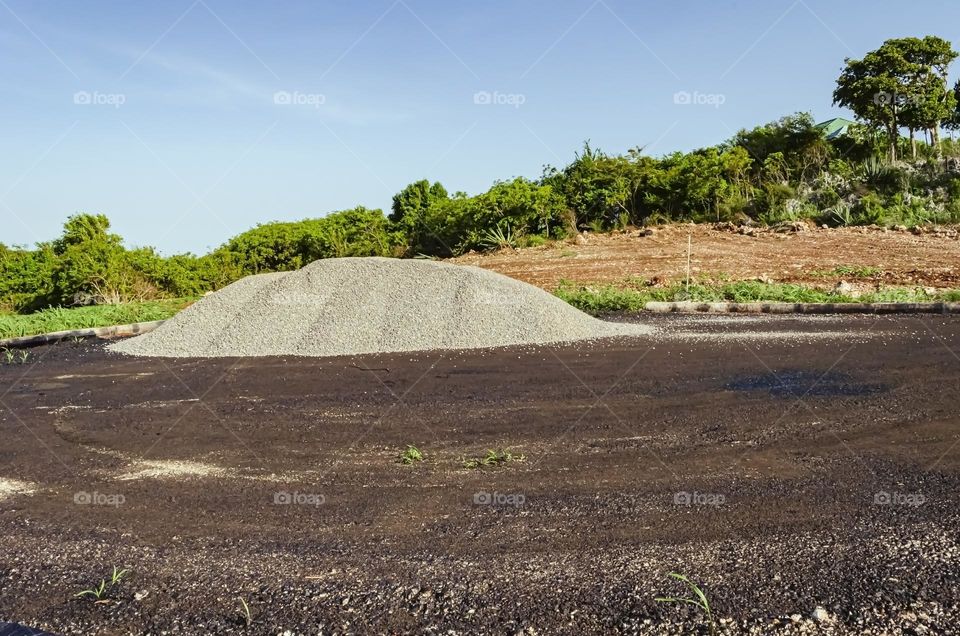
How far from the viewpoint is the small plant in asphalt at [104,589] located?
317 centimetres

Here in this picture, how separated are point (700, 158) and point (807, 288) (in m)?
9.56

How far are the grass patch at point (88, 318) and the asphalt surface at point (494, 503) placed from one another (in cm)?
595

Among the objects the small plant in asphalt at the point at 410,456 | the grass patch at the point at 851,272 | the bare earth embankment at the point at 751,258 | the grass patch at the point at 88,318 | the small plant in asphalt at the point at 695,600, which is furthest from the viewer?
the bare earth embankment at the point at 751,258

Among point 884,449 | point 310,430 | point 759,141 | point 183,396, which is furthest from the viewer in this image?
point 759,141

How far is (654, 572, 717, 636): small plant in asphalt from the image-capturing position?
285 centimetres

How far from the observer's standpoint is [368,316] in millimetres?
10992

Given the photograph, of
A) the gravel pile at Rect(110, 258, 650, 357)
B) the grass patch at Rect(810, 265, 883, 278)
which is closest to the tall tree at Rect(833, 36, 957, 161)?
the grass patch at Rect(810, 265, 883, 278)

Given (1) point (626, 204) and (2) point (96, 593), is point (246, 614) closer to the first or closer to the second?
(2) point (96, 593)

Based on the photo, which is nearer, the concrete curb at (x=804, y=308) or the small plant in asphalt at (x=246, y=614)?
the small plant in asphalt at (x=246, y=614)

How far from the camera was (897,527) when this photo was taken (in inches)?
145

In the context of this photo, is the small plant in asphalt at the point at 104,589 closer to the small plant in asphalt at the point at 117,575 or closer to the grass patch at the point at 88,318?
the small plant in asphalt at the point at 117,575

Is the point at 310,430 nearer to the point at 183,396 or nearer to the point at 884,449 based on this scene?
the point at 183,396

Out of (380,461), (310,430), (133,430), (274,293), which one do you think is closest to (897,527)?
(380,461)

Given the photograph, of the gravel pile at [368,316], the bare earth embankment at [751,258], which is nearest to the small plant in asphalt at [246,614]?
the gravel pile at [368,316]
